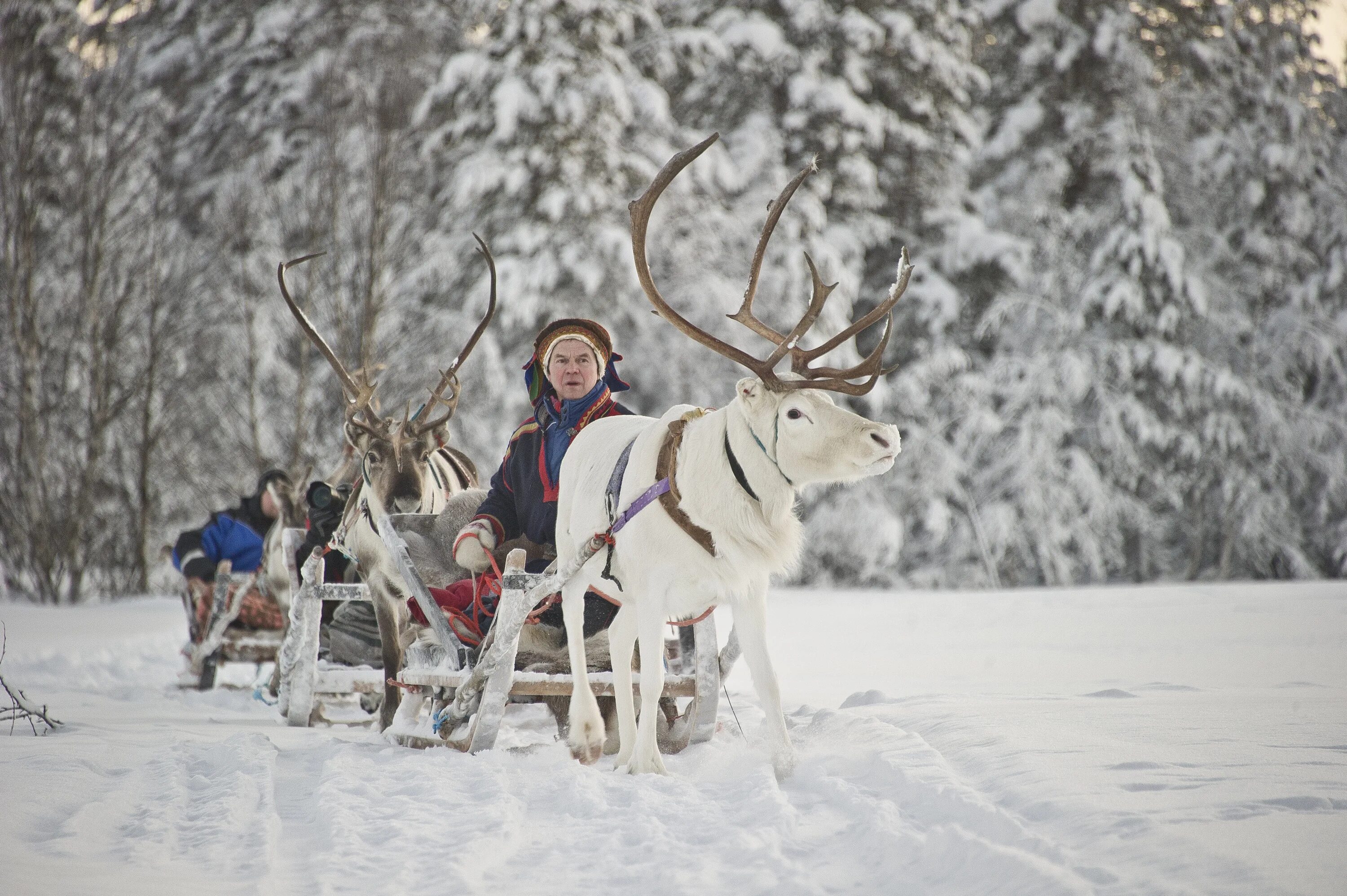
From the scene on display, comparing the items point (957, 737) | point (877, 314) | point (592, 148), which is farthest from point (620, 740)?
point (592, 148)

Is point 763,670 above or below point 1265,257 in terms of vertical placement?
below

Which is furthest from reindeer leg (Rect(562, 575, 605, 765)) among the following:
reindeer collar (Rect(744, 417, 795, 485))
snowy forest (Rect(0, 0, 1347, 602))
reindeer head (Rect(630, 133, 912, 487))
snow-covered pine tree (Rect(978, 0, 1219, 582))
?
snow-covered pine tree (Rect(978, 0, 1219, 582))

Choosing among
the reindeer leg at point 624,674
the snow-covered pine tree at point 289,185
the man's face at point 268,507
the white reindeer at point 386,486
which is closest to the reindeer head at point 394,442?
the white reindeer at point 386,486

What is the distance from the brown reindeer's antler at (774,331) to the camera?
12.7 feet

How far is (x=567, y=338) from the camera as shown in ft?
17.2

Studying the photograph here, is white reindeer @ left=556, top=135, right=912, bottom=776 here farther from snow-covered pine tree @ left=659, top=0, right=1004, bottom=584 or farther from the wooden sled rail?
snow-covered pine tree @ left=659, top=0, right=1004, bottom=584

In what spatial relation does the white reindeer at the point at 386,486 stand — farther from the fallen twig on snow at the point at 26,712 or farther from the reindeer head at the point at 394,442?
the fallen twig on snow at the point at 26,712

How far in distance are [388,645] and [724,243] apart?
13.0 metres

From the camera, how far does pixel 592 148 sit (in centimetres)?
1641

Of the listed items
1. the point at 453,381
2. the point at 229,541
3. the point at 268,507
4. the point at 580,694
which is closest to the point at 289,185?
the point at 268,507

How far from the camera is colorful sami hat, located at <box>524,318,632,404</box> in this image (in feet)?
17.2

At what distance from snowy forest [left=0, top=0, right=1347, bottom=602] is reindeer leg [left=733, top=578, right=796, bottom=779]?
1211cm

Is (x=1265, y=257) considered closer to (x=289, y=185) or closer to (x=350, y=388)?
(x=289, y=185)

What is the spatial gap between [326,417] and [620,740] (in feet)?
43.0
